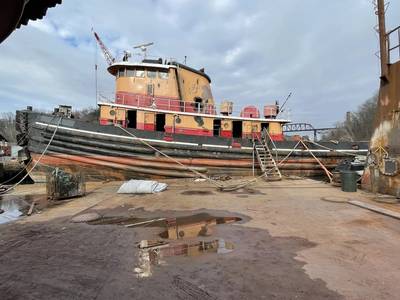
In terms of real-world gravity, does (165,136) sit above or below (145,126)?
below

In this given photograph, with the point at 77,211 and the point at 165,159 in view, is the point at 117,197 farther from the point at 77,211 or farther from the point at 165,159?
the point at 165,159

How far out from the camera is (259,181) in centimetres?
1340

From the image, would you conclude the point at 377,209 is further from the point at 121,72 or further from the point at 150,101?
the point at 121,72

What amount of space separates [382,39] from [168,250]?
935 cm

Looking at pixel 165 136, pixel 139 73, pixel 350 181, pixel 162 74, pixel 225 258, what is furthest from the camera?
pixel 162 74

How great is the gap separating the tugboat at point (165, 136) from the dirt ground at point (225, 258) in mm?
6163

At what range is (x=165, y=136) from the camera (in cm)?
1421

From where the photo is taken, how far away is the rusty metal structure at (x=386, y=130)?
9266 mm

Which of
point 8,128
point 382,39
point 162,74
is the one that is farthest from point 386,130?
point 8,128

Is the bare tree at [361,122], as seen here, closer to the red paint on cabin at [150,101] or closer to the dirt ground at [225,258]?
the red paint on cabin at [150,101]

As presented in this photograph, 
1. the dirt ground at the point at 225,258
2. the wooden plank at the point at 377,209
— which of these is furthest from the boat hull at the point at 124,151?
the wooden plank at the point at 377,209

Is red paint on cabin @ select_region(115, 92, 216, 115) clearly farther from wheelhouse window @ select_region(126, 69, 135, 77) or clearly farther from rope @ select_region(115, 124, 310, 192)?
rope @ select_region(115, 124, 310, 192)

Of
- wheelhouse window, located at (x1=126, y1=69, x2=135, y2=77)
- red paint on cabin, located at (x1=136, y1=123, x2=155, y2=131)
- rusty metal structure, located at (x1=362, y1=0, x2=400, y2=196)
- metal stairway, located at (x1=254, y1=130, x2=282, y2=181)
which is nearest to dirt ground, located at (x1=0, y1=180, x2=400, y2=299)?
rusty metal structure, located at (x1=362, y1=0, x2=400, y2=196)

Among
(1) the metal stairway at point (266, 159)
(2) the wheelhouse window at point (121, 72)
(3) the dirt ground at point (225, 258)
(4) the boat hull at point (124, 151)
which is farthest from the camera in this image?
(2) the wheelhouse window at point (121, 72)
